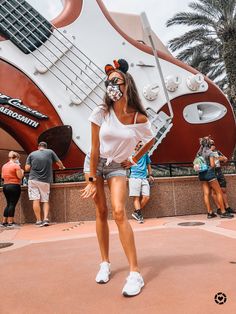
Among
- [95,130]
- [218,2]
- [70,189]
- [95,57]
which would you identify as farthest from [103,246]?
[218,2]

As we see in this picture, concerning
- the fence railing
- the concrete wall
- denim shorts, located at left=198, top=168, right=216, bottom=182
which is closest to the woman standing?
the concrete wall

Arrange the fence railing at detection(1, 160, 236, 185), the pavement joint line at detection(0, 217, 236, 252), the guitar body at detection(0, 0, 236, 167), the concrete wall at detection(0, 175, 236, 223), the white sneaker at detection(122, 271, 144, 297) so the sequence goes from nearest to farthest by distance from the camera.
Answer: the white sneaker at detection(122, 271, 144, 297), the pavement joint line at detection(0, 217, 236, 252), the concrete wall at detection(0, 175, 236, 223), the fence railing at detection(1, 160, 236, 185), the guitar body at detection(0, 0, 236, 167)

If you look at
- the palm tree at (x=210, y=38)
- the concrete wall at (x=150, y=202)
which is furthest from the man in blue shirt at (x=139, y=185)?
the palm tree at (x=210, y=38)

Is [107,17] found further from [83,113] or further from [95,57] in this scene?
[83,113]

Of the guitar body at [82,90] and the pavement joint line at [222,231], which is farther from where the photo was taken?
the guitar body at [82,90]

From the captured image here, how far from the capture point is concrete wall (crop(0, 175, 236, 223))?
23.9ft

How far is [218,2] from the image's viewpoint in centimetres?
1677

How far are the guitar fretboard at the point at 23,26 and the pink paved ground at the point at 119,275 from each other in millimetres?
7524

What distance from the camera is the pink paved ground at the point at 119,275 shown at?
219 cm

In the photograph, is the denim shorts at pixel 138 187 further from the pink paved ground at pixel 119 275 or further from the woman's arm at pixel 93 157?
the woman's arm at pixel 93 157

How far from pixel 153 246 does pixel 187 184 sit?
3.92 meters

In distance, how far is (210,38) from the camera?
18.4 metres
